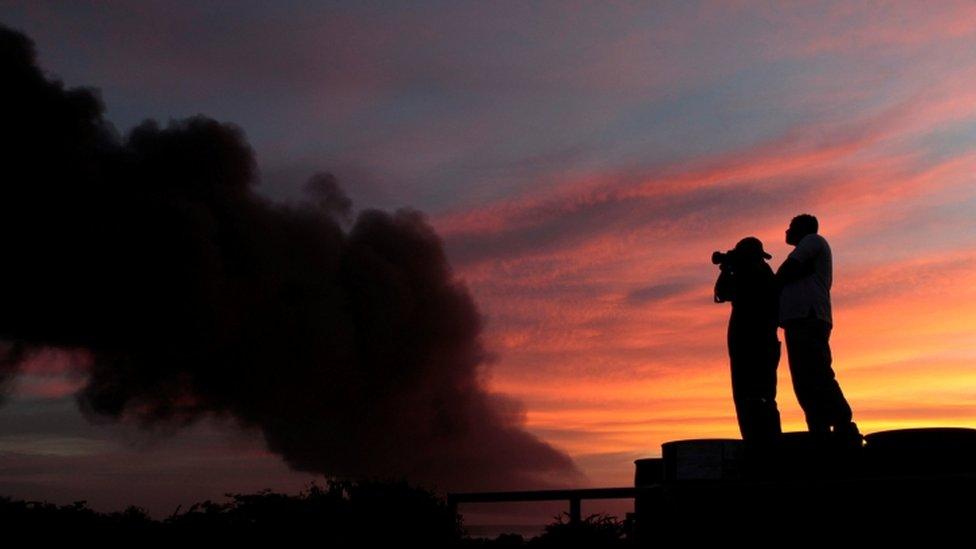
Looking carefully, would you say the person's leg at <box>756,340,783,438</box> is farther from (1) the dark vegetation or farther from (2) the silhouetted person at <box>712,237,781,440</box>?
(1) the dark vegetation

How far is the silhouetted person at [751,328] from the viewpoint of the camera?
31.9ft

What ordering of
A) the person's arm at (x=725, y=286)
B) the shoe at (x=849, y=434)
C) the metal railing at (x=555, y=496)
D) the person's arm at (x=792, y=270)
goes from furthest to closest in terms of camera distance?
the metal railing at (x=555, y=496) → the person's arm at (x=725, y=286) → the person's arm at (x=792, y=270) → the shoe at (x=849, y=434)

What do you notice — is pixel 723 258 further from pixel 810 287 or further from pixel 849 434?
pixel 849 434

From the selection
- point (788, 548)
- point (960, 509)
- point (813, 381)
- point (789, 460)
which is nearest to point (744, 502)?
point (788, 548)

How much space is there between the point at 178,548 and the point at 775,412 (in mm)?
6807

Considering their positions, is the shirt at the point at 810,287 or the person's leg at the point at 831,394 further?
the shirt at the point at 810,287

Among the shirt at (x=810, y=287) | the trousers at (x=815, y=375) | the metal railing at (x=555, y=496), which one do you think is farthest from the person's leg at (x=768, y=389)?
the metal railing at (x=555, y=496)

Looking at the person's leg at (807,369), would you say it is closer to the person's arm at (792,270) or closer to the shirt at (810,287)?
the shirt at (810,287)

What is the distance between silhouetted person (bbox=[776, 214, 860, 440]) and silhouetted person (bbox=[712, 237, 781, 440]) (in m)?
0.23

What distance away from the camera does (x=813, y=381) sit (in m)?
9.41

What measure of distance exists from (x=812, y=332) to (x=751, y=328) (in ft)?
2.03

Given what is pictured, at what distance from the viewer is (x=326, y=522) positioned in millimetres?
14172

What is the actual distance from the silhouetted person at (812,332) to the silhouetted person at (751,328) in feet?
0.76

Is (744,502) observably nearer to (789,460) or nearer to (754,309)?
(789,460)
